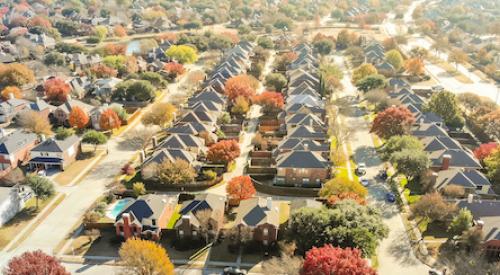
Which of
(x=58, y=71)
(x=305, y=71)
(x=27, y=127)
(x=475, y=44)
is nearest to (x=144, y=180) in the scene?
(x=27, y=127)

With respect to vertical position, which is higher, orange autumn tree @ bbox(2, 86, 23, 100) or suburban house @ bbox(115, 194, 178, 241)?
orange autumn tree @ bbox(2, 86, 23, 100)

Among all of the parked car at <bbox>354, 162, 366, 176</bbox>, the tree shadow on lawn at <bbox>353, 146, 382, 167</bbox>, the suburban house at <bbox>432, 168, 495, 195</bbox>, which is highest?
the suburban house at <bbox>432, 168, 495, 195</bbox>

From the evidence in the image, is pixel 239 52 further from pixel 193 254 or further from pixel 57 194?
pixel 193 254

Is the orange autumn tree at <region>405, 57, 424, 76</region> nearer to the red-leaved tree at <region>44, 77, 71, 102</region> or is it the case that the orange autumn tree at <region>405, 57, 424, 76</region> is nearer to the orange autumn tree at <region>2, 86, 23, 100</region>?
the red-leaved tree at <region>44, 77, 71, 102</region>

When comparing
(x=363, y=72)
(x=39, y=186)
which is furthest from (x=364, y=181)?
(x=363, y=72)

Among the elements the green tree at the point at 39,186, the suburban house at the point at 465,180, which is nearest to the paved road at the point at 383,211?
the suburban house at the point at 465,180

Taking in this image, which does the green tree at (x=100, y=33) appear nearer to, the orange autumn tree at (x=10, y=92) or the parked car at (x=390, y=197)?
the orange autumn tree at (x=10, y=92)

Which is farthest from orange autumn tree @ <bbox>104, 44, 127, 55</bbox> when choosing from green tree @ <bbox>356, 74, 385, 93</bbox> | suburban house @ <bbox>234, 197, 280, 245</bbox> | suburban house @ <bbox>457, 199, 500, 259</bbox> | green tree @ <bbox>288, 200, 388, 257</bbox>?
suburban house @ <bbox>457, 199, 500, 259</bbox>
